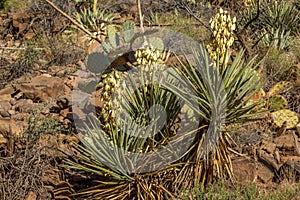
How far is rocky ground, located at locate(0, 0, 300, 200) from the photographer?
16.5 feet

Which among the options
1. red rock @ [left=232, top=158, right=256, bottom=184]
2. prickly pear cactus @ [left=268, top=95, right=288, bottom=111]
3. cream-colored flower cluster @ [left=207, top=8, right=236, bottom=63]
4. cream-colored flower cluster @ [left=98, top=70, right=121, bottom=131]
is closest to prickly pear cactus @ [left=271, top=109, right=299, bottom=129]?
prickly pear cactus @ [left=268, top=95, right=288, bottom=111]

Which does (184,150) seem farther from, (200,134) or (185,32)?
(185,32)

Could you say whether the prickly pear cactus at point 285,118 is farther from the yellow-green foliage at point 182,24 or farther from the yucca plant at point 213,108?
the yellow-green foliage at point 182,24

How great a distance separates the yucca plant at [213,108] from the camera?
4.70 metres

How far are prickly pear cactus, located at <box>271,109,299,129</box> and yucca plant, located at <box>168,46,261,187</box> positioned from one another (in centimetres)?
129

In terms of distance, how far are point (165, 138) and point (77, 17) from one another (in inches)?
204

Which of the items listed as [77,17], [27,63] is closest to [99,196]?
[27,63]

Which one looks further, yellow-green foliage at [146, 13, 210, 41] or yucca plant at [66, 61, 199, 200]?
yellow-green foliage at [146, 13, 210, 41]

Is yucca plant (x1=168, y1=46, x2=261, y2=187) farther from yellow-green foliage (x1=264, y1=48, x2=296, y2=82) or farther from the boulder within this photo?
the boulder

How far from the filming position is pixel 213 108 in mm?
4688

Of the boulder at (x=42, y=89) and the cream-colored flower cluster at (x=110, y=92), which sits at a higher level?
the cream-colored flower cluster at (x=110, y=92)

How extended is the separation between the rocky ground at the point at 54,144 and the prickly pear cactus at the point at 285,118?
0.26 ft

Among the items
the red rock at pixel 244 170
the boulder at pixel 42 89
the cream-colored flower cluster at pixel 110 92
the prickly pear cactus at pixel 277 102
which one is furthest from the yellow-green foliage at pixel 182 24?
the cream-colored flower cluster at pixel 110 92

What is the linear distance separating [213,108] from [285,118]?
1.69 metres
